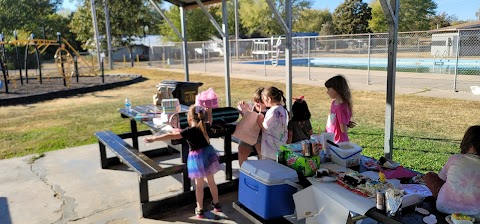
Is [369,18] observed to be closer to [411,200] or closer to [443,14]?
[443,14]

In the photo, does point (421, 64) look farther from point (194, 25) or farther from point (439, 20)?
point (194, 25)

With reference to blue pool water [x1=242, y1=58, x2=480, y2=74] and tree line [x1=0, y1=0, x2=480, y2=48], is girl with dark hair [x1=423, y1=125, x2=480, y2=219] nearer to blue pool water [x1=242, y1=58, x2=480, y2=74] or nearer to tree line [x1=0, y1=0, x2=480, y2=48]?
blue pool water [x1=242, y1=58, x2=480, y2=74]

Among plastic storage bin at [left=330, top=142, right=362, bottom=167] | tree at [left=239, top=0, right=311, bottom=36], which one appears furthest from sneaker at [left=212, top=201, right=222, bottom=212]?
tree at [left=239, top=0, right=311, bottom=36]

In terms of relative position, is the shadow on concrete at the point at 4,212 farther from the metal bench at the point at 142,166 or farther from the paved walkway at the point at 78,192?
the metal bench at the point at 142,166

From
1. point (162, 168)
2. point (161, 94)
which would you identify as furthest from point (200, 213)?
point (161, 94)

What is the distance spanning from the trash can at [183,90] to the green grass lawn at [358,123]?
167cm

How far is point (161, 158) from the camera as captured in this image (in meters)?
6.11

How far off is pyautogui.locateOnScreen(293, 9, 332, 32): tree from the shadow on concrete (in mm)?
56531

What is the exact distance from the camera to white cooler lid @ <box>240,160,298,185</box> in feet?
9.71

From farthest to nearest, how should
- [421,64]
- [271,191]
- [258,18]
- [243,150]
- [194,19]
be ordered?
[258,18], [194,19], [421,64], [243,150], [271,191]

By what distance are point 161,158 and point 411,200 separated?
4.35 m

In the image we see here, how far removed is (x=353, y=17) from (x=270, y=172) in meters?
48.2

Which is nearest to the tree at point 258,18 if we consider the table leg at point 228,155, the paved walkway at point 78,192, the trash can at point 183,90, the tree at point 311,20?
the tree at point 311,20

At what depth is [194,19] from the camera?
46.0 metres
